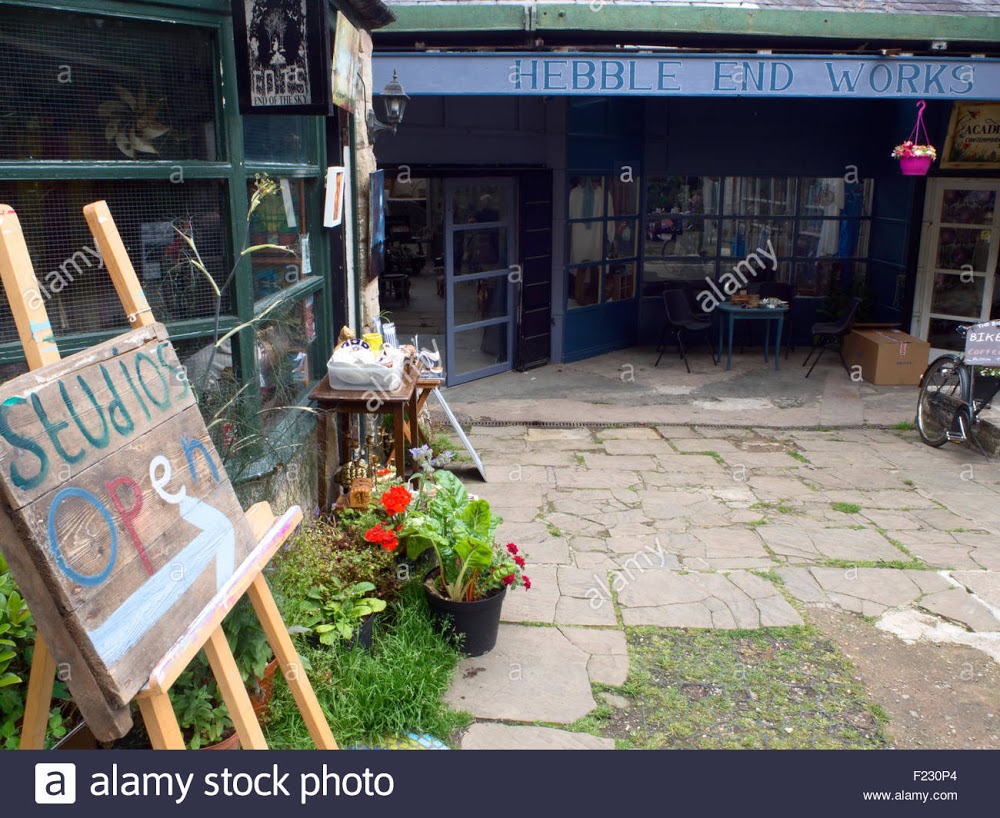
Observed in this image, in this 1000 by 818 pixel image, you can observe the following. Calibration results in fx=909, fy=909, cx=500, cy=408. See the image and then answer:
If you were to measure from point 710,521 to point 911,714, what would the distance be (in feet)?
8.01

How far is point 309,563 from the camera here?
4.29 metres

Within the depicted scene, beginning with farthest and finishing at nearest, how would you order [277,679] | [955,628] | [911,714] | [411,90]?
[411,90] → [955,628] → [911,714] → [277,679]

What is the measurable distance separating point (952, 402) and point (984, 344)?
Result: 2.11 feet

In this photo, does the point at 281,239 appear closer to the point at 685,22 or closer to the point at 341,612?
the point at 341,612

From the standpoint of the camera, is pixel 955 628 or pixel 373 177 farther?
pixel 373 177

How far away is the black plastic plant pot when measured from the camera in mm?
4371

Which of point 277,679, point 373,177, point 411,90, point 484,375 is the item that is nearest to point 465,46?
point 411,90

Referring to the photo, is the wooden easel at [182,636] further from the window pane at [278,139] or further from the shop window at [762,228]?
the shop window at [762,228]

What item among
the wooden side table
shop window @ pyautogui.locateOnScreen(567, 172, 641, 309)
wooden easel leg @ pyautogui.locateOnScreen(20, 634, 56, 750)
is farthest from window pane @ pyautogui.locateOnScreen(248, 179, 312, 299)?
shop window @ pyautogui.locateOnScreen(567, 172, 641, 309)

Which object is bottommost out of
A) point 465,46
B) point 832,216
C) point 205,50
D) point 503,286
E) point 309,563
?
point 309,563

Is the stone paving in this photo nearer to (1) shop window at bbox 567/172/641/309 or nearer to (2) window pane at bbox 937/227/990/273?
(1) shop window at bbox 567/172/641/309

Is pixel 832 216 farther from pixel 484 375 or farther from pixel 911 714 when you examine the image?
pixel 911 714

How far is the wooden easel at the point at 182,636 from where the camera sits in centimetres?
226

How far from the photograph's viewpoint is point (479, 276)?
1023 cm
